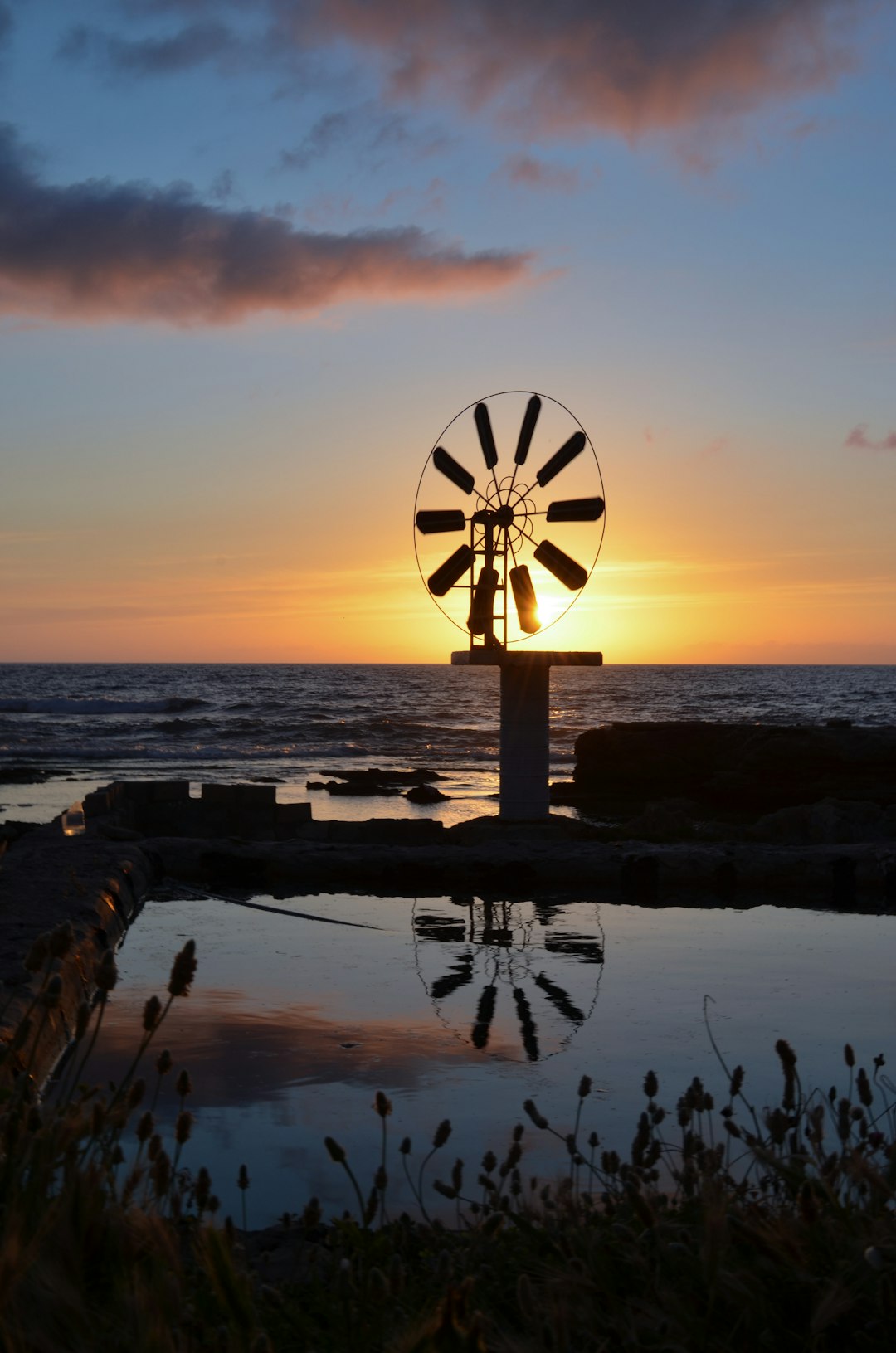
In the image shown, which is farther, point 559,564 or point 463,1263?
point 559,564

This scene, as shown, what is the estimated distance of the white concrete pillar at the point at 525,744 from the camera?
49.9ft

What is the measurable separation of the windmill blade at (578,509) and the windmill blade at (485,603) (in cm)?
101

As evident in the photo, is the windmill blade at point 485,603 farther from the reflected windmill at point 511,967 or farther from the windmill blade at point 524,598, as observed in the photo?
the reflected windmill at point 511,967

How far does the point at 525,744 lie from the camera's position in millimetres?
15258

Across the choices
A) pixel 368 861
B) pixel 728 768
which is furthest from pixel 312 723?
pixel 368 861

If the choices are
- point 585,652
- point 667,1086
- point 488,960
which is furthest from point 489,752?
point 667,1086

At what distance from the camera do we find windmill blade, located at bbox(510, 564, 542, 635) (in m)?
15.5

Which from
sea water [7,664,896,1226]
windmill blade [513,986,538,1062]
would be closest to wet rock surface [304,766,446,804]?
sea water [7,664,896,1226]

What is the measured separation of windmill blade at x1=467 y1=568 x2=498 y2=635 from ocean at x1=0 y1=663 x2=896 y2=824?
7.47m

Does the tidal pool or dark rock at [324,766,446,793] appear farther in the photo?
dark rock at [324,766,446,793]

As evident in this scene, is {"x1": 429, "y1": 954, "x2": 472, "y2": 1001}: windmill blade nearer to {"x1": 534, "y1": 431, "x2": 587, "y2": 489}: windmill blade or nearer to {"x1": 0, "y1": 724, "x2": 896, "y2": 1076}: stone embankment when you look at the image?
{"x1": 0, "y1": 724, "x2": 896, "y2": 1076}: stone embankment

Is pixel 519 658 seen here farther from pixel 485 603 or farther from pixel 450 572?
pixel 450 572

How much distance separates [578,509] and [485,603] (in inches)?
61.6

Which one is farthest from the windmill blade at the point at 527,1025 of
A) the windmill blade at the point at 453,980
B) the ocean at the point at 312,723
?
the ocean at the point at 312,723
